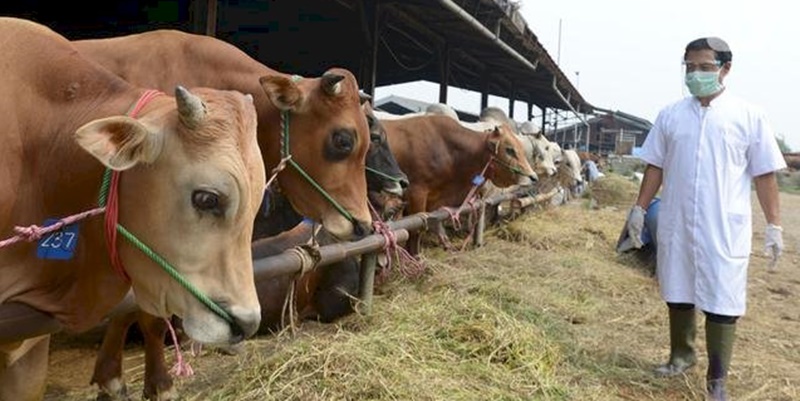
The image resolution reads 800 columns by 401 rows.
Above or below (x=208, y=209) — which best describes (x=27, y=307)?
below

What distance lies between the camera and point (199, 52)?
11.1 feet

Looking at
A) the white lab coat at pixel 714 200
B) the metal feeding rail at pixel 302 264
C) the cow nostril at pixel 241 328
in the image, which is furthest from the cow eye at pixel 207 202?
the white lab coat at pixel 714 200

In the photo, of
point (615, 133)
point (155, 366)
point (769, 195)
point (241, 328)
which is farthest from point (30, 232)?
point (615, 133)

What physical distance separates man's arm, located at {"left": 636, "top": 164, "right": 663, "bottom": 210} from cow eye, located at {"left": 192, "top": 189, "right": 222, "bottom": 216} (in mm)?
3127

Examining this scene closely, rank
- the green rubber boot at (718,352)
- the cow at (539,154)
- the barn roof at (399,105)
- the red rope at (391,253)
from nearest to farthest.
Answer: the green rubber boot at (718,352) → the red rope at (391,253) → the cow at (539,154) → the barn roof at (399,105)

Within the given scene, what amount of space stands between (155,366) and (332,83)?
5.19 feet

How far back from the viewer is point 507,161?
325 inches

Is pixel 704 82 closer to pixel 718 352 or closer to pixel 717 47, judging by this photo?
pixel 717 47

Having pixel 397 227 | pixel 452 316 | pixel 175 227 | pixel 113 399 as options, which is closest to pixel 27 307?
pixel 175 227

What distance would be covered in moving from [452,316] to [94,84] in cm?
234

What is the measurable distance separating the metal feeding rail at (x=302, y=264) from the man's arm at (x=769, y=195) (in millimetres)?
2219

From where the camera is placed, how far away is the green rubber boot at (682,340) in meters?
4.11

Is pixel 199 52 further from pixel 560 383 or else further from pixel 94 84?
pixel 560 383

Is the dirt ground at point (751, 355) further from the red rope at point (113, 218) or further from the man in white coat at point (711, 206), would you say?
the red rope at point (113, 218)
